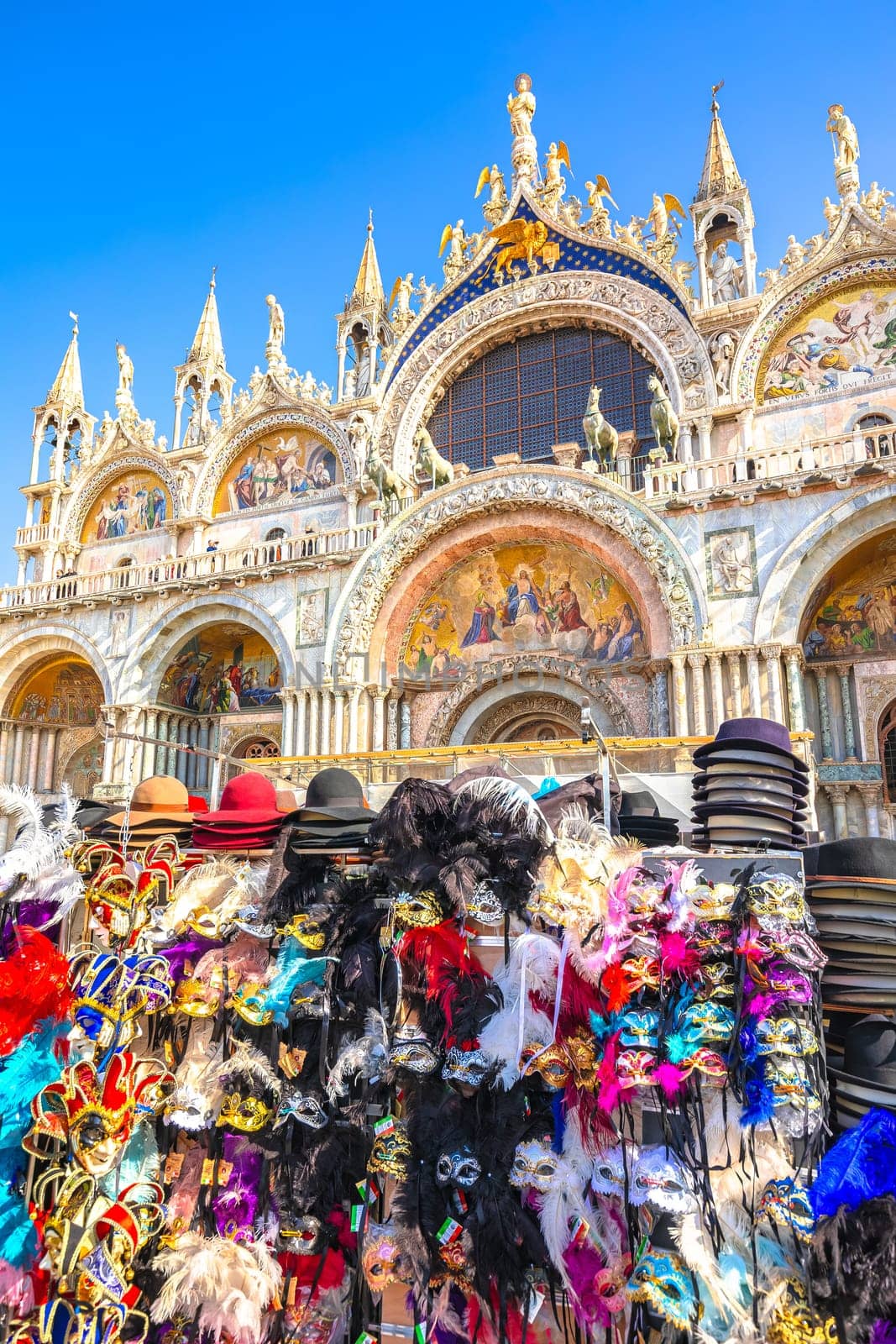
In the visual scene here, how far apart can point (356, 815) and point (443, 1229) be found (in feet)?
6.37

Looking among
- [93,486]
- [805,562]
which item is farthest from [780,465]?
[93,486]

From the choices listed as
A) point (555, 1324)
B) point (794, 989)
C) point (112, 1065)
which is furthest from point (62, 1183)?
point (794, 989)

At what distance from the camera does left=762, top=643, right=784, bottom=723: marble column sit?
39.5ft

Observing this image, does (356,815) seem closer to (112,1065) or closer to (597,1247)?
(112,1065)

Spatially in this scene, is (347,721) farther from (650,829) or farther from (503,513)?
(650,829)

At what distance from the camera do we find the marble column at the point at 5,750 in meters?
19.5

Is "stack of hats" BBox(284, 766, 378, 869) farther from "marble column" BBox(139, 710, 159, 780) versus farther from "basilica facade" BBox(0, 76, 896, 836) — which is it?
"marble column" BBox(139, 710, 159, 780)

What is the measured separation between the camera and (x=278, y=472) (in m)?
19.5

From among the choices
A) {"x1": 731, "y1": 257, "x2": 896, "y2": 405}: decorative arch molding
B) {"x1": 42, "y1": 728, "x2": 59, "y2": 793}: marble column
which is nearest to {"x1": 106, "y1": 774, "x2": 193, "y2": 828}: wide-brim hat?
{"x1": 731, "y1": 257, "x2": 896, "y2": 405}: decorative arch molding

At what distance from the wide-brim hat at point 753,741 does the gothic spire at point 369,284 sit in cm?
1721

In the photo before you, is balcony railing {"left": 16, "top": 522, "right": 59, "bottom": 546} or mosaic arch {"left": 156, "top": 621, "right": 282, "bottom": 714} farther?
balcony railing {"left": 16, "top": 522, "right": 59, "bottom": 546}

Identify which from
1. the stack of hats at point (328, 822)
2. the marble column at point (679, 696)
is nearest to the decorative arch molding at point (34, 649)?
the marble column at point (679, 696)

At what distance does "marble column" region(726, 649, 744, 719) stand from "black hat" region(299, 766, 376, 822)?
8.39m

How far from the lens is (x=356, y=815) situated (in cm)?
466
